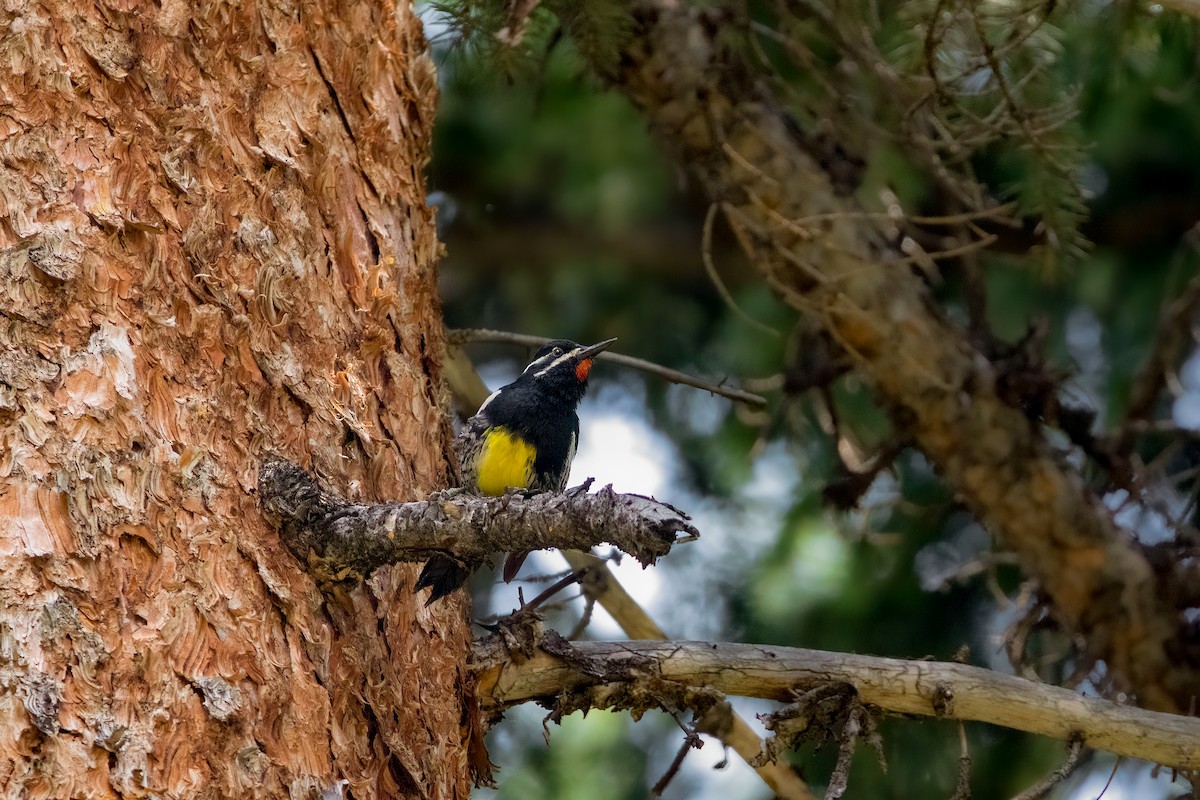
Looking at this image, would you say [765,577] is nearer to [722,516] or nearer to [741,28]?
[722,516]

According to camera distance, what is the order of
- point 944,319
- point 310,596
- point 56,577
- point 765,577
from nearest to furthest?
point 56,577
point 310,596
point 944,319
point 765,577

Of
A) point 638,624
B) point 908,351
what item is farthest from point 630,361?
point 908,351

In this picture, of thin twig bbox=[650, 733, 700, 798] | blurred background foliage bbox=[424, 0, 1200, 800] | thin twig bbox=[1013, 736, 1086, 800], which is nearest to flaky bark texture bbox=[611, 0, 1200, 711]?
blurred background foliage bbox=[424, 0, 1200, 800]

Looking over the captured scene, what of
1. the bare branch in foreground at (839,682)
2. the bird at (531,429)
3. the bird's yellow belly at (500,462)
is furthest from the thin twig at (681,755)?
the bird's yellow belly at (500,462)

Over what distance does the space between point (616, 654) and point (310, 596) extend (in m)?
0.76

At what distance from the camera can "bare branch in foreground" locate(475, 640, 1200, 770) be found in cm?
288

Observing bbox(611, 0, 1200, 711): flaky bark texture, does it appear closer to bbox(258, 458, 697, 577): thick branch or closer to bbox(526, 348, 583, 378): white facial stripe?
bbox(526, 348, 583, 378): white facial stripe

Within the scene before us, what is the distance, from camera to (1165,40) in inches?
166

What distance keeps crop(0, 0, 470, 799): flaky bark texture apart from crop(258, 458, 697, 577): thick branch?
0.07 m

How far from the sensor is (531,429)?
445 cm

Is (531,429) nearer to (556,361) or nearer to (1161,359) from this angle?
(556,361)

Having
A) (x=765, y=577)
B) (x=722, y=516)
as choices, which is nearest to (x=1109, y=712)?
(x=765, y=577)

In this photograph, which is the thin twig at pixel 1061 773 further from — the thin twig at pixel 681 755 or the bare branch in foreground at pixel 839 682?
the thin twig at pixel 681 755

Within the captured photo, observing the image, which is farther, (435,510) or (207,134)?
(207,134)
